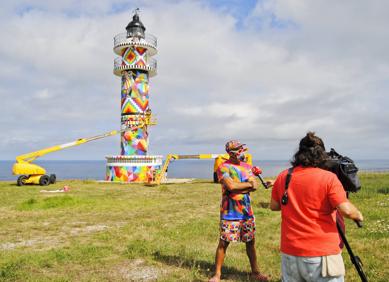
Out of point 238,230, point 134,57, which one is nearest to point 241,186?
point 238,230

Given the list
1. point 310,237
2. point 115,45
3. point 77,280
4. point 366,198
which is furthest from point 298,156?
point 115,45

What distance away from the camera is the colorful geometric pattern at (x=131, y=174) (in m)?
28.9

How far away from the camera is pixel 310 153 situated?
3.50m

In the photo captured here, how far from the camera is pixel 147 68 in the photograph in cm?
3016

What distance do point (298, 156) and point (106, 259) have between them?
16.8 feet

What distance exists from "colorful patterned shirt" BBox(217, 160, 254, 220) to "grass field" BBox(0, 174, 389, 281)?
1.21 metres

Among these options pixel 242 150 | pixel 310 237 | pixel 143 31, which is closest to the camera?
pixel 310 237

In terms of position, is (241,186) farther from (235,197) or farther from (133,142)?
(133,142)

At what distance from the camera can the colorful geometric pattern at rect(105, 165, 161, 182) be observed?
28922mm

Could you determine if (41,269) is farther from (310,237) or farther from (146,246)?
(310,237)

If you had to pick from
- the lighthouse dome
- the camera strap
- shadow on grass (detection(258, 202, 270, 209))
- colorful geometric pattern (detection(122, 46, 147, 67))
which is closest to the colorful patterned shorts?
the camera strap

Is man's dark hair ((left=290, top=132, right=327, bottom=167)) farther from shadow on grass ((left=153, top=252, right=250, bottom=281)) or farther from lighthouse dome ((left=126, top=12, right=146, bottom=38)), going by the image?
lighthouse dome ((left=126, top=12, right=146, bottom=38))

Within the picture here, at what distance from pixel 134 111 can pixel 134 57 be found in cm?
479

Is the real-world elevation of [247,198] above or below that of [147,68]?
below
